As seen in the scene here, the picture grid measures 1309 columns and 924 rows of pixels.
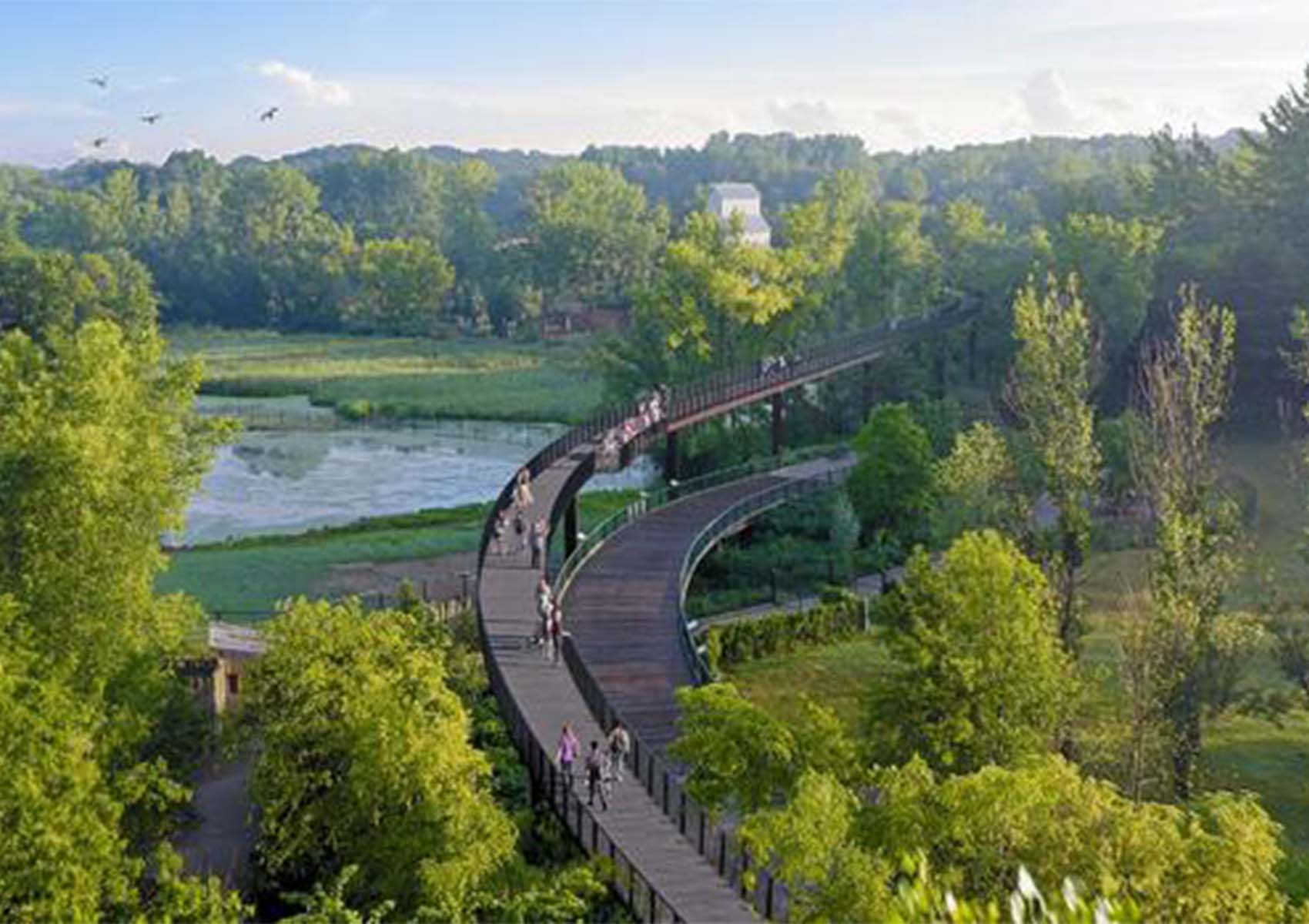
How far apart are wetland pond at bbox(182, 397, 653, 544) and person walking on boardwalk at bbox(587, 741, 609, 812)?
3488 centimetres

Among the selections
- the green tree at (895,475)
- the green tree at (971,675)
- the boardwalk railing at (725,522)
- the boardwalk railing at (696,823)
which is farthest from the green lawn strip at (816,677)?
the green tree at (971,675)

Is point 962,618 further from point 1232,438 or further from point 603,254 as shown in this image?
point 603,254

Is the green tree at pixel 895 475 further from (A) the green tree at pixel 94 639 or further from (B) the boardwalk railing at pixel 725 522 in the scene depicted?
(A) the green tree at pixel 94 639

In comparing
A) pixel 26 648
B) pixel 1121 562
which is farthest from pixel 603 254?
pixel 26 648

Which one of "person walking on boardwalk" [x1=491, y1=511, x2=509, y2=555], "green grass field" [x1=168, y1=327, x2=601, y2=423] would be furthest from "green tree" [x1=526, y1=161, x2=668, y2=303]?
"person walking on boardwalk" [x1=491, y1=511, x2=509, y2=555]

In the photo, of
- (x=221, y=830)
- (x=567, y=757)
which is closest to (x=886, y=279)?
(x=221, y=830)

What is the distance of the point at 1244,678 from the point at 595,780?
19.8 m

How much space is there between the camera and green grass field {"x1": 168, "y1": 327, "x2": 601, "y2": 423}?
86125 millimetres

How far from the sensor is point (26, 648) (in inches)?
980

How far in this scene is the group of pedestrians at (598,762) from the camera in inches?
863

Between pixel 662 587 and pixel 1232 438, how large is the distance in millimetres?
34360

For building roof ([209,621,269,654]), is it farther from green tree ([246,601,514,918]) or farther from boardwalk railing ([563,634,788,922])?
boardwalk railing ([563,634,788,922])

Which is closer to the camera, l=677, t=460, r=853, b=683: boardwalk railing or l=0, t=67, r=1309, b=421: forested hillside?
l=677, t=460, r=853, b=683: boardwalk railing

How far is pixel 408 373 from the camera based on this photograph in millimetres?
100375
